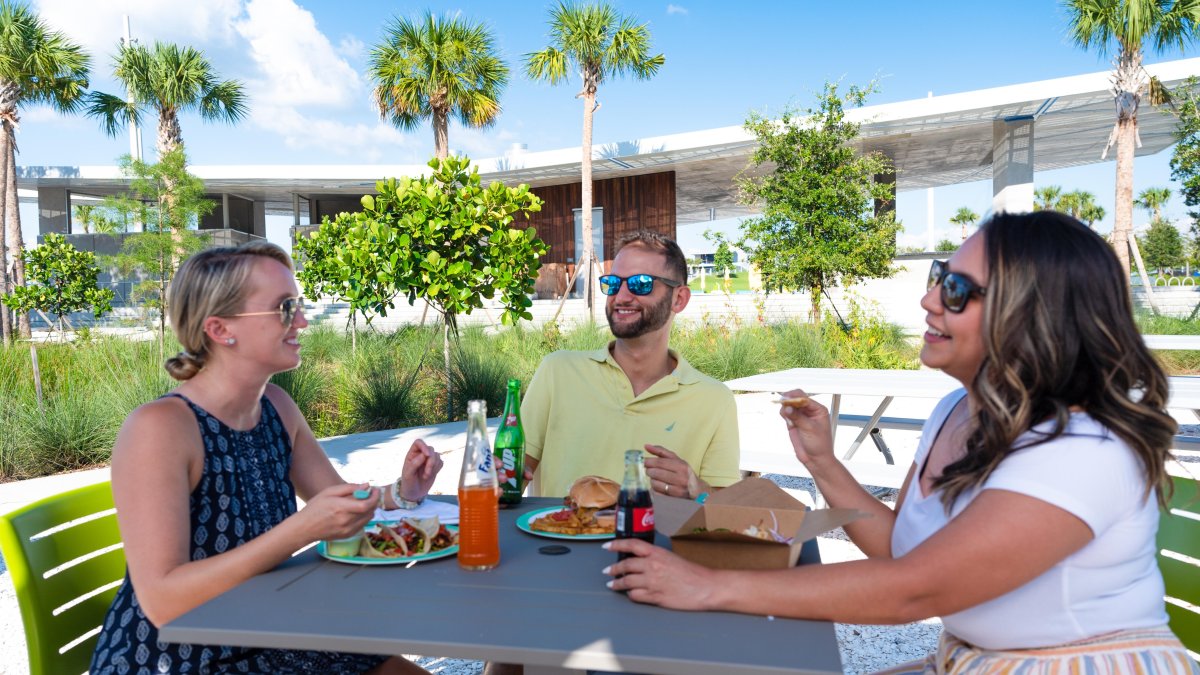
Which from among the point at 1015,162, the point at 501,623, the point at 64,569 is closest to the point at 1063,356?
the point at 501,623

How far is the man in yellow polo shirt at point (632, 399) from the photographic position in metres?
2.79

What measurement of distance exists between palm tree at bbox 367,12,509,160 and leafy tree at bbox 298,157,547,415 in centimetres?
1156

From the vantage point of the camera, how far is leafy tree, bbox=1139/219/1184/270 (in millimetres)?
45531

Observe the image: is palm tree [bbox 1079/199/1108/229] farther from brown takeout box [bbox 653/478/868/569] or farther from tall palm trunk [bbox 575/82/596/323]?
brown takeout box [bbox 653/478/868/569]

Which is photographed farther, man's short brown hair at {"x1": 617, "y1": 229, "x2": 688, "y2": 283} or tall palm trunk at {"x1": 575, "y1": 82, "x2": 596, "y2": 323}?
tall palm trunk at {"x1": 575, "y1": 82, "x2": 596, "y2": 323}

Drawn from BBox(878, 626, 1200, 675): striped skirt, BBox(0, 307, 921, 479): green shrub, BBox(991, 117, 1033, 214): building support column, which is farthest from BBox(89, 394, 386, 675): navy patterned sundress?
BBox(991, 117, 1033, 214): building support column

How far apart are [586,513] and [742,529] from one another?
0.58 m

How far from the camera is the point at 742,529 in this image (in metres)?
1.57

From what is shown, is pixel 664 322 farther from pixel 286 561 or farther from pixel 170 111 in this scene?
pixel 170 111

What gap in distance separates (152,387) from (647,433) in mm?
6164

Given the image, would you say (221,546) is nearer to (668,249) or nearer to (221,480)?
(221,480)

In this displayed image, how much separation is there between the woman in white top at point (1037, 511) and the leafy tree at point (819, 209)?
13352 mm

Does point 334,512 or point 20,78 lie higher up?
point 20,78

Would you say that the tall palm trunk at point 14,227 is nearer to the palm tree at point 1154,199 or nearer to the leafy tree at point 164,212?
the leafy tree at point 164,212
